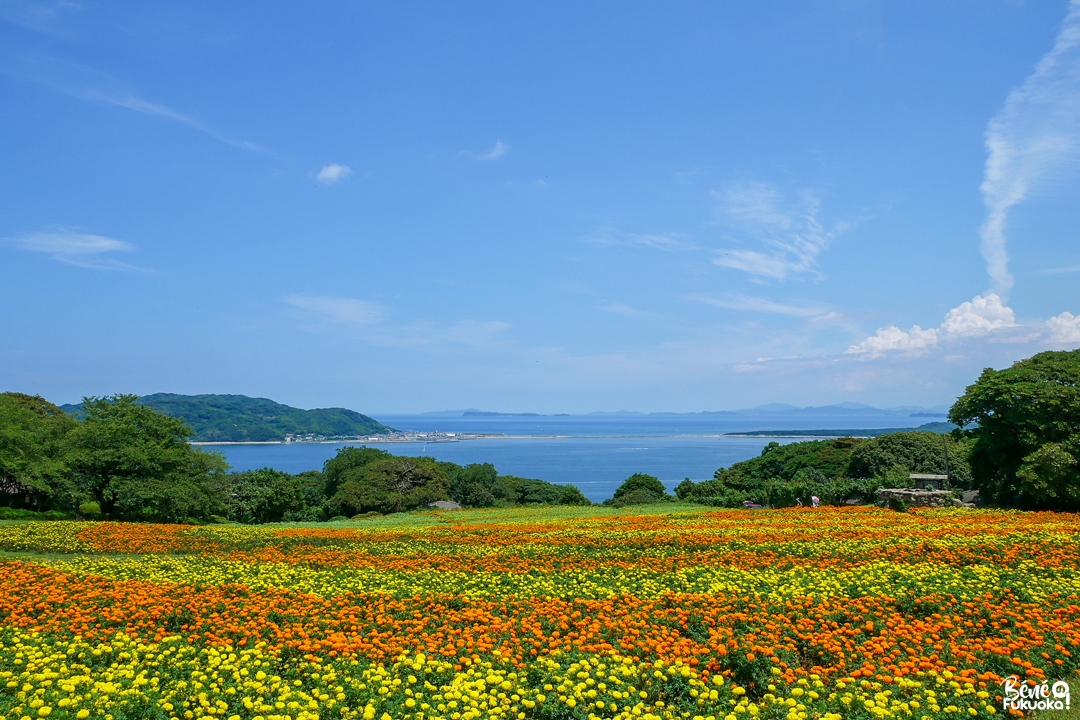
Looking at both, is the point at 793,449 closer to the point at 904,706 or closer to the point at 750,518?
the point at 750,518

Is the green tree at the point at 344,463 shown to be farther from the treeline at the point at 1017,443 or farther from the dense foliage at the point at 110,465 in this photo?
the treeline at the point at 1017,443

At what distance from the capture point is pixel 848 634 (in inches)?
324

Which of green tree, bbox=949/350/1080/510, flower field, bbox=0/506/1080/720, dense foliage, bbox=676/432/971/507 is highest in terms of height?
green tree, bbox=949/350/1080/510

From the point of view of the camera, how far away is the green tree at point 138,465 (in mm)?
29688

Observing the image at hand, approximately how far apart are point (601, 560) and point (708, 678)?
7.14m

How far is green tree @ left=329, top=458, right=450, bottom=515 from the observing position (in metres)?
50.7

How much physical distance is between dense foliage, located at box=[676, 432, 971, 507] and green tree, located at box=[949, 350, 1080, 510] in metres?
1.72

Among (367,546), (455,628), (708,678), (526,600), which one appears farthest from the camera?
(367,546)

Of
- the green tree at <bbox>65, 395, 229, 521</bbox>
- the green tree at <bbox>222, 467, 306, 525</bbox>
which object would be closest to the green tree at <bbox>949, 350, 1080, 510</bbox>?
the green tree at <bbox>65, 395, 229, 521</bbox>

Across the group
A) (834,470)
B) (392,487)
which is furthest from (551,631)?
(834,470)

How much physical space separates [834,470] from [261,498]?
5715 cm

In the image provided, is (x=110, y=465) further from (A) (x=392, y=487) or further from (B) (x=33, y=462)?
(A) (x=392, y=487)

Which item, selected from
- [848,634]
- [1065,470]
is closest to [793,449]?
[1065,470]

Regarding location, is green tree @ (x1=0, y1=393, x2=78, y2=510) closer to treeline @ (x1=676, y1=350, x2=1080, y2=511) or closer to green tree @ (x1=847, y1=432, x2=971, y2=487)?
treeline @ (x1=676, y1=350, x2=1080, y2=511)
